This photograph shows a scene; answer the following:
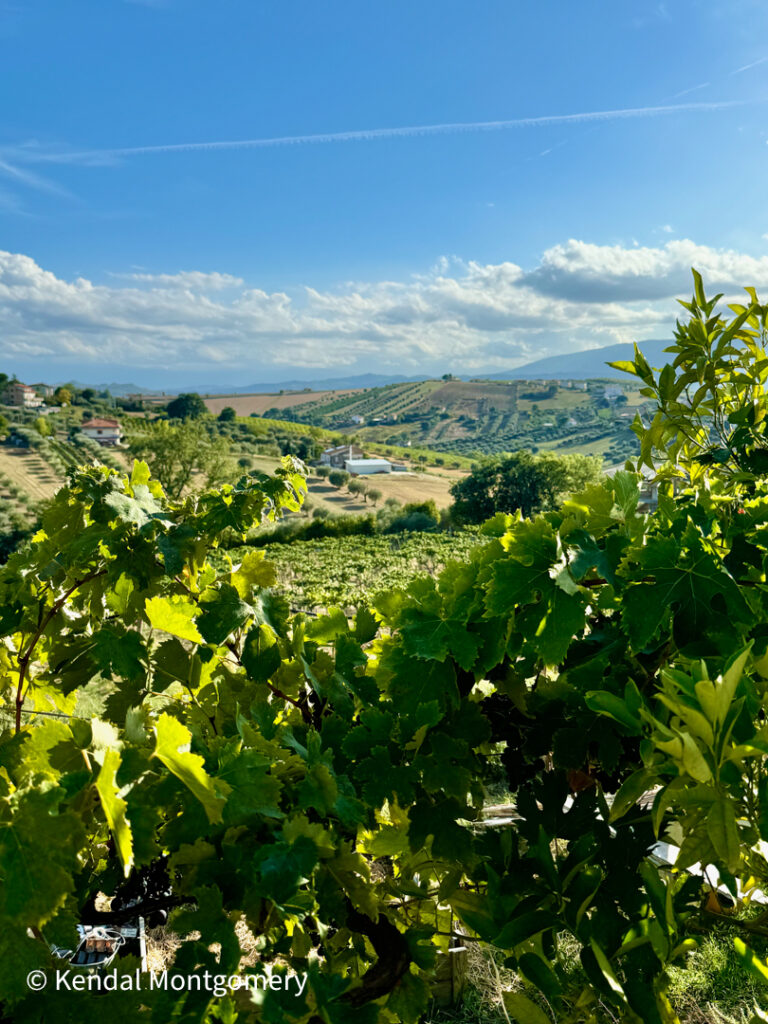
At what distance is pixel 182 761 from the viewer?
69cm

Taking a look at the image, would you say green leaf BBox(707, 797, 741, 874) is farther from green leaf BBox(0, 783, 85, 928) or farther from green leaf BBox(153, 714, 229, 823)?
green leaf BBox(0, 783, 85, 928)

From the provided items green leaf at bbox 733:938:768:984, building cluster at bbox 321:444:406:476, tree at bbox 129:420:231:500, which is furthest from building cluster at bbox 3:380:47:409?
green leaf at bbox 733:938:768:984

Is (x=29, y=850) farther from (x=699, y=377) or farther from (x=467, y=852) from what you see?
(x=699, y=377)

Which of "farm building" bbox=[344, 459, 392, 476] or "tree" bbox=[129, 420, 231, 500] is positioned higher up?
"tree" bbox=[129, 420, 231, 500]

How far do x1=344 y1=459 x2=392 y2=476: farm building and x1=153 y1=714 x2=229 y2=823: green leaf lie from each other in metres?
84.0

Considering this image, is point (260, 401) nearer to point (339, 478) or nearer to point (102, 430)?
point (102, 430)

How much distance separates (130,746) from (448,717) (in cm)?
49

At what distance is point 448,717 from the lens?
999 millimetres

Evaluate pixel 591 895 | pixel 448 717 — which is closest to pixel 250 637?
pixel 448 717

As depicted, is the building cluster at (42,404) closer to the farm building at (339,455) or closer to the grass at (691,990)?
the farm building at (339,455)

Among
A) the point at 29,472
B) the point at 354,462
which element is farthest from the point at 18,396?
the point at 354,462

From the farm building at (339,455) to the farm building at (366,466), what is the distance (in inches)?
66.4

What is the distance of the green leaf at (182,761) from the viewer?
2.27 feet

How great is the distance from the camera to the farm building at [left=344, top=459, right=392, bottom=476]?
3442 inches
